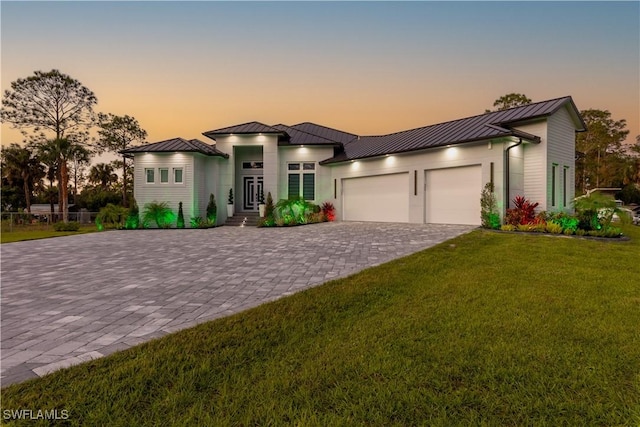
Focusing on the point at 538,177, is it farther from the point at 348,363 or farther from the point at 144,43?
the point at 144,43

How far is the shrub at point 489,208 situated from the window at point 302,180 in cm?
957

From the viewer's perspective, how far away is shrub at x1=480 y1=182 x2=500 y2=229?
1145 centimetres

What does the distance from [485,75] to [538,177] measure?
6.90 m

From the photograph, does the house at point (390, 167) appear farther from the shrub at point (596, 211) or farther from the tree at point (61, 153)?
the tree at point (61, 153)

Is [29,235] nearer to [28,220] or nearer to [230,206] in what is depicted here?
[28,220]

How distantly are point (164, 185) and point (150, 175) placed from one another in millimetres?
1090

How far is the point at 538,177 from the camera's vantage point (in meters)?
12.2

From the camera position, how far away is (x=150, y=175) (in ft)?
57.1

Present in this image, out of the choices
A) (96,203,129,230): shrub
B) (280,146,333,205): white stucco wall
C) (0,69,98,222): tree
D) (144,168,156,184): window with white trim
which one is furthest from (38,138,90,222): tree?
(280,146,333,205): white stucco wall

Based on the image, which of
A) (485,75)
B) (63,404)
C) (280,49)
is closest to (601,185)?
(485,75)

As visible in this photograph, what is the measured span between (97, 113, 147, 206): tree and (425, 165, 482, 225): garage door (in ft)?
111

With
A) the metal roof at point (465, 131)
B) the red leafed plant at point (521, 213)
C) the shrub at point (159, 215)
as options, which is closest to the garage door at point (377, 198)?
the metal roof at point (465, 131)

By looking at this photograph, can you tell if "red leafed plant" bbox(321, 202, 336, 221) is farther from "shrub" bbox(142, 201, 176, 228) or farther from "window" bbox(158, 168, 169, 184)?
"window" bbox(158, 168, 169, 184)

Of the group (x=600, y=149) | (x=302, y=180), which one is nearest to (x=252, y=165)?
(x=302, y=180)
